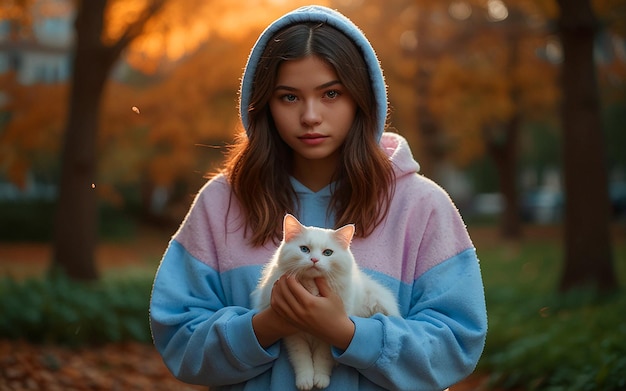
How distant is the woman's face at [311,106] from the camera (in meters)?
2.46

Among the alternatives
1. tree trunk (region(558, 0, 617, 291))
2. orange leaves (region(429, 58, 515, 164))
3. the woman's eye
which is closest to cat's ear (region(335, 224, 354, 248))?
the woman's eye

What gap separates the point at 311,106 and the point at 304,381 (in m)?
0.90

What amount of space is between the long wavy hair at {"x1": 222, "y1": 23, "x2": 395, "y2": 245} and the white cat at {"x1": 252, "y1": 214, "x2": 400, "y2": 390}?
261 mm

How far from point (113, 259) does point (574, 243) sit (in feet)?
51.6

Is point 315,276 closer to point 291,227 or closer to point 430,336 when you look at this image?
point 291,227

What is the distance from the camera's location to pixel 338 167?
268 cm

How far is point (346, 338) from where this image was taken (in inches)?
86.0

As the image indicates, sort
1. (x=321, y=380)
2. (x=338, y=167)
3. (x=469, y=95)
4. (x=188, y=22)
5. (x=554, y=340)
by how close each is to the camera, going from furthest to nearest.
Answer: (x=469, y=95) → (x=188, y=22) → (x=554, y=340) → (x=338, y=167) → (x=321, y=380)

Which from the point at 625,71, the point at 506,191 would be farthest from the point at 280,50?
the point at 506,191

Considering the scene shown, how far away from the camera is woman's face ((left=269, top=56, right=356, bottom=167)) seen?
8.07 ft

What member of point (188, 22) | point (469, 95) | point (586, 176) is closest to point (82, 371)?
point (586, 176)

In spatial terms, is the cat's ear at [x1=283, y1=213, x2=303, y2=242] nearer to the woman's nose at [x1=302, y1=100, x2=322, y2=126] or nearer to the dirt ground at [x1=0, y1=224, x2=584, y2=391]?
the woman's nose at [x1=302, y1=100, x2=322, y2=126]

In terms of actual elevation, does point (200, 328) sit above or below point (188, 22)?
below

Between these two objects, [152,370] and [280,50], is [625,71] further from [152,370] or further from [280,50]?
[280,50]
